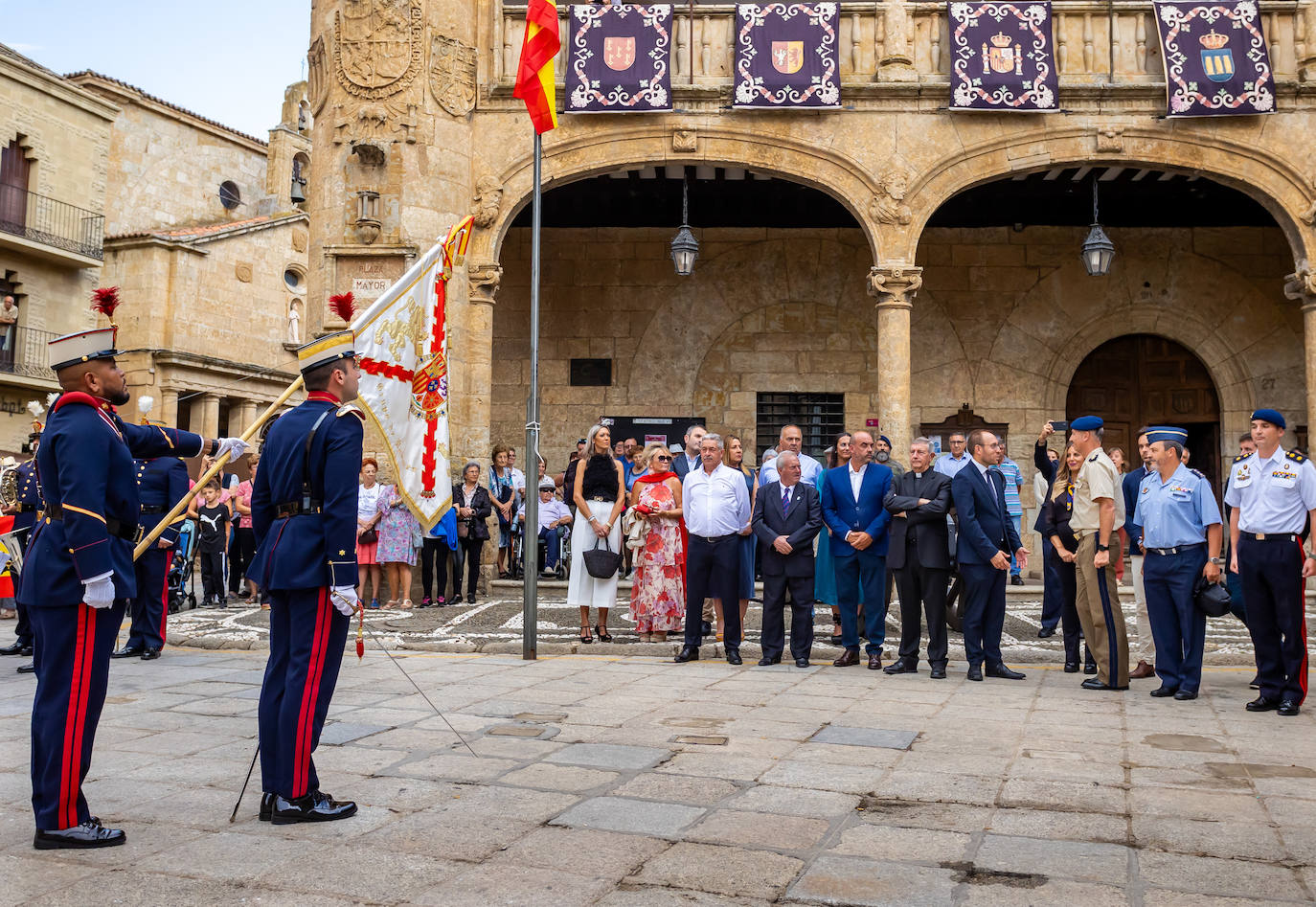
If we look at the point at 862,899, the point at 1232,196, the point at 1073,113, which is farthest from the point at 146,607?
the point at 1232,196

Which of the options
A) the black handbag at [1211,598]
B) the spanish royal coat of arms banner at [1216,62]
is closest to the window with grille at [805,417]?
the spanish royal coat of arms banner at [1216,62]

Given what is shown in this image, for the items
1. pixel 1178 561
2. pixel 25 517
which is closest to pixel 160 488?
pixel 25 517

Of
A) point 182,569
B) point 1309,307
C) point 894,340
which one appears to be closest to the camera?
point 182,569

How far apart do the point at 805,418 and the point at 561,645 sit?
931 cm

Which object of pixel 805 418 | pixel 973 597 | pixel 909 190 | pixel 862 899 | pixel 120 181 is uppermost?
pixel 120 181

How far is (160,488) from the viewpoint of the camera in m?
8.58

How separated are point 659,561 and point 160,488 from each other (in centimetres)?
422

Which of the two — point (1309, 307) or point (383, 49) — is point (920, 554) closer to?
point (1309, 307)

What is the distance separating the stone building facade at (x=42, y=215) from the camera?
2716 cm

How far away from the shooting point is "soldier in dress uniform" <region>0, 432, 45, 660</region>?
8.44 metres

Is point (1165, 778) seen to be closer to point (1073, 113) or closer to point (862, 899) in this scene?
point (862, 899)

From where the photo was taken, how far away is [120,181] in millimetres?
35219

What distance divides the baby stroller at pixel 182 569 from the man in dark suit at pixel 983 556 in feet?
28.8

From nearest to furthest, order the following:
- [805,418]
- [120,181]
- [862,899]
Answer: [862,899] → [805,418] → [120,181]
